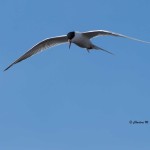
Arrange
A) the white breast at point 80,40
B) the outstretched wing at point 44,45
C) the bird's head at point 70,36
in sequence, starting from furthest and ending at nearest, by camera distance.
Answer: the outstretched wing at point 44,45 → the bird's head at point 70,36 → the white breast at point 80,40

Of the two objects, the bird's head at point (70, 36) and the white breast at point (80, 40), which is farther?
the bird's head at point (70, 36)

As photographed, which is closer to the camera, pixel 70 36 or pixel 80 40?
pixel 80 40

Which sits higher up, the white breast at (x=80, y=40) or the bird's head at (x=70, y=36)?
the bird's head at (x=70, y=36)

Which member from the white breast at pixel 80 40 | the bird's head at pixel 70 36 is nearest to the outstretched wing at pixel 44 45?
the bird's head at pixel 70 36

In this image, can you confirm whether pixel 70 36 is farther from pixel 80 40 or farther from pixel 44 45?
pixel 44 45

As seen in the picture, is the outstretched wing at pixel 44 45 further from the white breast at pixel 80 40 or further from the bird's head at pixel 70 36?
the white breast at pixel 80 40

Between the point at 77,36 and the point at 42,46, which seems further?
the point at 42,46

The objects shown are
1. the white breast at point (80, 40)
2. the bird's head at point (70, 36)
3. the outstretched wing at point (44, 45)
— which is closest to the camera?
the white breast at point (80, 40)

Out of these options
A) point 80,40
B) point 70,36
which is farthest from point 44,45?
point 80,40

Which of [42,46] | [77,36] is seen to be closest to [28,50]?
[42,46]

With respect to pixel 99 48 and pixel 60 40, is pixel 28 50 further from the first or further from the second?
pixel 99 48

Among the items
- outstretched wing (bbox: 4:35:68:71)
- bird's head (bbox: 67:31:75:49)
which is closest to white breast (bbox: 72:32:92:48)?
bird's head (bbox: 67:31:75:49)

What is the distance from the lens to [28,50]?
1933cm

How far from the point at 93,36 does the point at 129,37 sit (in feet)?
6.19
